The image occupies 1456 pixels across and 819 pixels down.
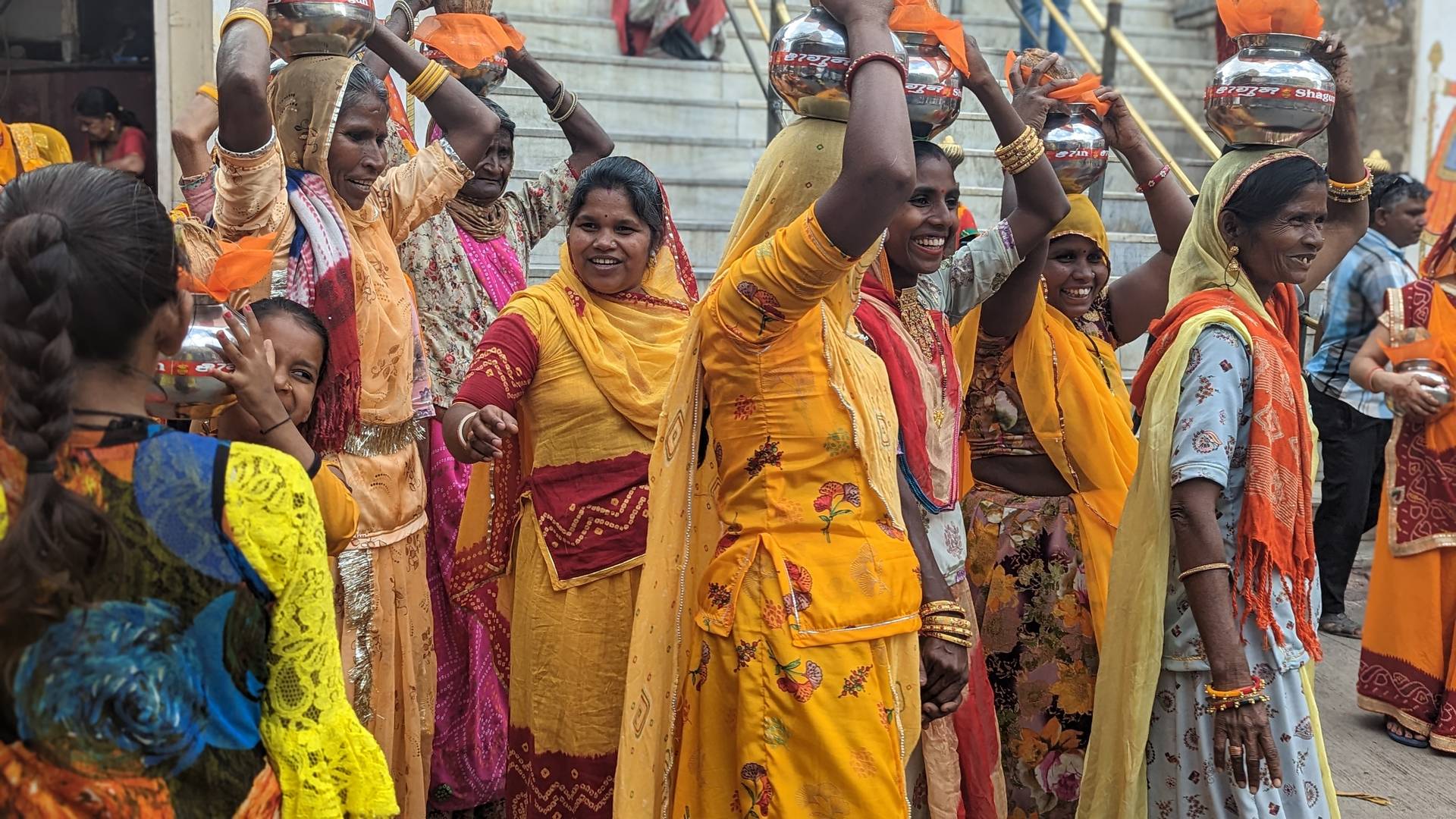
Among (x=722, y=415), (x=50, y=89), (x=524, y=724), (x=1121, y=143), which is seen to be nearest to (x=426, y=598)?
(x=524, y=724)

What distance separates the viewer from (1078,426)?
4.02 metres

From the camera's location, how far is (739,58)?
32.4 feet

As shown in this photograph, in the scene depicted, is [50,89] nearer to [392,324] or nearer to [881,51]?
[392,324]

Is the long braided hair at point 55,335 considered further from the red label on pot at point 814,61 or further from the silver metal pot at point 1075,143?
the silver metal pot at point 1075,143

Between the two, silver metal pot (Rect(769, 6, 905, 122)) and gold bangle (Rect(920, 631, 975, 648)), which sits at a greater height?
silver metal pot (Rect(769, 6, 905, 122))

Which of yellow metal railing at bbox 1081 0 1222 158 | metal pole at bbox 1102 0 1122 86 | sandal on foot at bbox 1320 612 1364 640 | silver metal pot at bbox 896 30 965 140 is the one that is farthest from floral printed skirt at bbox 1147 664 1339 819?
metal pole at bbox 1102 0 1122 86

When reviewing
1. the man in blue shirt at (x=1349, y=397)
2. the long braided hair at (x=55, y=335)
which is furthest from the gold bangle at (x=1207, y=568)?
the man in blue shirt at (x=1349, y=397)

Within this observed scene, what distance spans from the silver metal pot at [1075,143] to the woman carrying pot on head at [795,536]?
1.56m

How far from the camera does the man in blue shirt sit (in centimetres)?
686

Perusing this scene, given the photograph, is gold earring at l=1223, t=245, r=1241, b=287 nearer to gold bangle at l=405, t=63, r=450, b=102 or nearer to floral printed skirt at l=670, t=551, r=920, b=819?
floral printed skirt at l=670, t=551, r=920, b=819

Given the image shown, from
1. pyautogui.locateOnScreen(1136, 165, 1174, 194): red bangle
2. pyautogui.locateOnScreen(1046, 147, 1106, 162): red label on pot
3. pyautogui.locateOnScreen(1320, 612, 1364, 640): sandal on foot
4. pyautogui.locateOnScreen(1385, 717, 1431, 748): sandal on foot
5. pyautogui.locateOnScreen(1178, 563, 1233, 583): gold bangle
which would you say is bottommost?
pyautogui.locateOnScreen(1385, 717, 1431, 748): sandal on foot

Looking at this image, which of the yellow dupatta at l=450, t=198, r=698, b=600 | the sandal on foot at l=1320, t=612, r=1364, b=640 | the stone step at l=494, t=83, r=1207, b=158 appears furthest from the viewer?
the stone step at l=494, t=83, r=1207, b=158

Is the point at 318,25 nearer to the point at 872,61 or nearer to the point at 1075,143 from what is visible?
the point at 872,61

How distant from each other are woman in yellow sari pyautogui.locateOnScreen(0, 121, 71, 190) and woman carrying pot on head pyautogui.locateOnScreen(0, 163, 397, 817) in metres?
3.02
